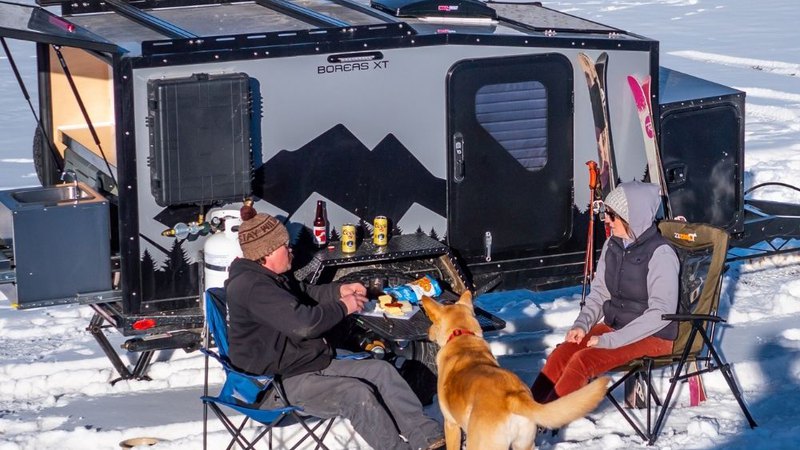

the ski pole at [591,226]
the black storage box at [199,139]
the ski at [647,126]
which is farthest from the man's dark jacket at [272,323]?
the ski at [647,126]

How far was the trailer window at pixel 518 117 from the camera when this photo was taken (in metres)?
6.62

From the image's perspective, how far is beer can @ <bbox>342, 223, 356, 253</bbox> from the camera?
631 centimetres

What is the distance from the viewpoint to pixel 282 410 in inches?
201

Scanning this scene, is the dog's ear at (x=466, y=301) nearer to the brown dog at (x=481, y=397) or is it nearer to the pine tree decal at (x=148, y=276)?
the brown dog at (x=481, y=397)

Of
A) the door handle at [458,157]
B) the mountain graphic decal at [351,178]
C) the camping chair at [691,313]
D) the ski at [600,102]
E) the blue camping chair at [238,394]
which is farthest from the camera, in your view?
the ski at [600,102]

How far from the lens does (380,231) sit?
6402 mm

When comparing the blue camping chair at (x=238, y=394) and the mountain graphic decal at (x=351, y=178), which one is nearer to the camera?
the blue camping chair at (x=238, y=394)

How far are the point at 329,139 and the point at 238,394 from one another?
5.01 ft

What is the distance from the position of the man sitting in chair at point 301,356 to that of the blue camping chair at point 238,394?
0.19ft

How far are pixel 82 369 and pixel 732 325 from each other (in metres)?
3.91

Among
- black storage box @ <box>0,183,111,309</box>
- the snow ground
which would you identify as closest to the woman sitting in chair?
the snow ground

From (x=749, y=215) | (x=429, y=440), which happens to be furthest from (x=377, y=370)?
(x=749, y=215)

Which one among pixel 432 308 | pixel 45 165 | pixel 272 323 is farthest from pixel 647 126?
pixel 45 165

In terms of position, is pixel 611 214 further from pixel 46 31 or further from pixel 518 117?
pixel 46 31
